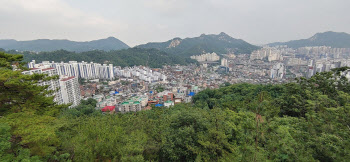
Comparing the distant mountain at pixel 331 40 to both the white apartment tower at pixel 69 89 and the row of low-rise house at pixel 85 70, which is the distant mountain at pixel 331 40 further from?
the white apartment tower at pixel 69 89

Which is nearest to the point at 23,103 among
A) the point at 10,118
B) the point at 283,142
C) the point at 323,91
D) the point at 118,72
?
the point at 10,118

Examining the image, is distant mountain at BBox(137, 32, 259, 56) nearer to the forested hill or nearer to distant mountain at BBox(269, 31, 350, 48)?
the forested hill

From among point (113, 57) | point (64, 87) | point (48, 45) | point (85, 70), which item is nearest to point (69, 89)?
point (64, 87)

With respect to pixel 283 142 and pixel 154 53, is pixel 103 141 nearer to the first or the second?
pixel 283 142

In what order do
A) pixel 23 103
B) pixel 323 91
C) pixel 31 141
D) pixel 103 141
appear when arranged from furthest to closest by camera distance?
pixel 323 91
pixel 23 103
pixel 103 141
pixel 31 141

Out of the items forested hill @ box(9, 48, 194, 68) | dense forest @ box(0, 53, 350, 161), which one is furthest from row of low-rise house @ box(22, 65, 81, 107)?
forested hill @ box(9, 48, 194, 68)

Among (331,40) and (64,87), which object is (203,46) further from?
(64,87)

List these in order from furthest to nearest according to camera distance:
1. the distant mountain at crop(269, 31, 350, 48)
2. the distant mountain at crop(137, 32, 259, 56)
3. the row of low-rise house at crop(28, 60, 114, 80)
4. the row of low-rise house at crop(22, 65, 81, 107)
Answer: the distant mountain at crop(137, 32, 259, 56) → the distant mountain at crop(269, 31, 350, 48) → the row of low-rise house at crop(28, 60, 114, 80) → the row of low-rise house at crop(22, 65, 81, 107)
